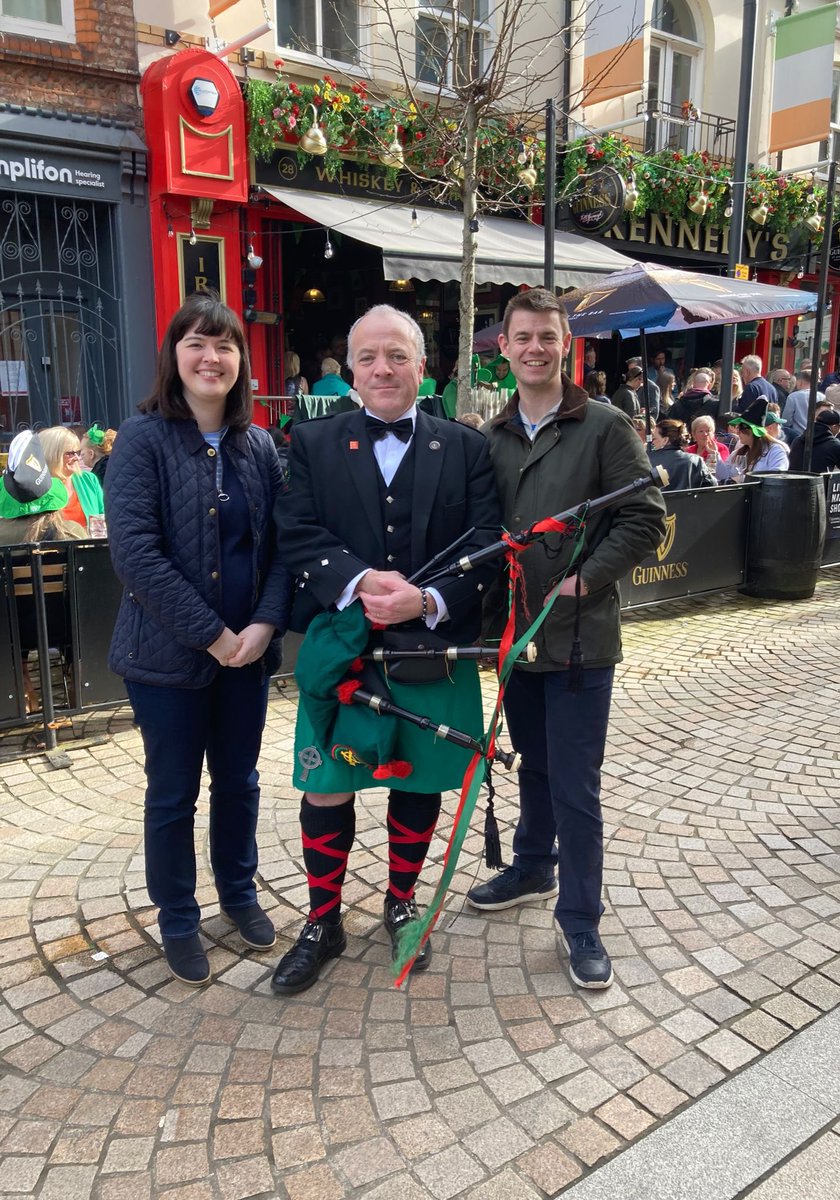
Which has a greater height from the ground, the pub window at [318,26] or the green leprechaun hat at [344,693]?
the pub window at [318,26]

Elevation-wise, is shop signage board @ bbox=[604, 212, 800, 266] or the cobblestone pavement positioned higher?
shop signage board @ bbox=[604, 212, 800, 266]

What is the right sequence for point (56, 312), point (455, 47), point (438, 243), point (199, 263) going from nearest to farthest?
point (455, 47) → point (56, 312) → point (199, 263) → point (438, 243)

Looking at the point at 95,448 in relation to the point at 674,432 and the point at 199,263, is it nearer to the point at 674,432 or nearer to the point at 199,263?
the point at 199,263

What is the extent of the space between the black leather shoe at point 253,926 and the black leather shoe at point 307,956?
117 millimetres

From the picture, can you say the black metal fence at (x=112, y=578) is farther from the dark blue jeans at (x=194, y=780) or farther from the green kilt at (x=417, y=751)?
the green kilt at (x=417, y=751)

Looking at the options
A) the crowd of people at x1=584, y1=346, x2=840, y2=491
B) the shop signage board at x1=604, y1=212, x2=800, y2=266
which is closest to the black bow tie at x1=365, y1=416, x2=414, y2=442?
the crowd of people at x1=584, y1=346, x2=840, y2=491

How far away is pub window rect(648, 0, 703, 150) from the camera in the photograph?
14.5m

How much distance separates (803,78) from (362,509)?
13.9 m

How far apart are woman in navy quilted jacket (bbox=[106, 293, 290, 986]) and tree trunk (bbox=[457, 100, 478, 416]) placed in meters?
5.05

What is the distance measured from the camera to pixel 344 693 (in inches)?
108

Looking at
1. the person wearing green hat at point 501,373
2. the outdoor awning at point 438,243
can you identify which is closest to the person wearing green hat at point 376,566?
the outdoor awning at point 438,243

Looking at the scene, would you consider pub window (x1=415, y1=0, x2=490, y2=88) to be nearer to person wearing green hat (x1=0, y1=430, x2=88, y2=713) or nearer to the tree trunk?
the tree trunk

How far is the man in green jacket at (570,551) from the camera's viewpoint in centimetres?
282

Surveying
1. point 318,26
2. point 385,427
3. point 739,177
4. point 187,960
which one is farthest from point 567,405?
point 739,177
